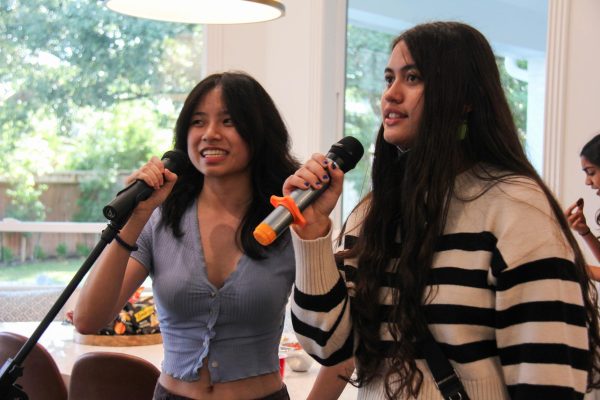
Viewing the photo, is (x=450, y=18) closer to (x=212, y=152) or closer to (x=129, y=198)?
(x=212, y=152)

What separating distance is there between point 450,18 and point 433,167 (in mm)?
3042

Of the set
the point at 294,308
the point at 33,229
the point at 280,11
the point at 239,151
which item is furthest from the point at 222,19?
the point at 33,229

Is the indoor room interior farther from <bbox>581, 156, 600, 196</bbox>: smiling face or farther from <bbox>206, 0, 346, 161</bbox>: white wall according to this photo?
<bbox>581, 156, 600, 196</bbox>: smiling face

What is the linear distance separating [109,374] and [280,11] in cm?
120

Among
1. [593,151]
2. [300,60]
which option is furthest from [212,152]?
[300,60]

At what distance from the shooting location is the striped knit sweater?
3.83ft

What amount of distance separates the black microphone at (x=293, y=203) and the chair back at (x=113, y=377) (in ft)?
3.35

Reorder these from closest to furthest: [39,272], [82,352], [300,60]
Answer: [82,352]
[300,60]
[39,272]

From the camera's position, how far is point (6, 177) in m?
5.10

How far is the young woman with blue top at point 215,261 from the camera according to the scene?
173 cm

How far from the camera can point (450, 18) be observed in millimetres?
4148

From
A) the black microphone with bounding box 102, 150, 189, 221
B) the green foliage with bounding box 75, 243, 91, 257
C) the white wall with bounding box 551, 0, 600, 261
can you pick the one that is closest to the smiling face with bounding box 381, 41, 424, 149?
the black microphone with bounding box 102, 150, 189, 221

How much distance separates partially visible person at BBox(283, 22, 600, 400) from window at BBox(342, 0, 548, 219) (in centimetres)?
210

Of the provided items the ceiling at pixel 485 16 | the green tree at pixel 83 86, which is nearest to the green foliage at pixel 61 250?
the green tree at pixel 83 86
